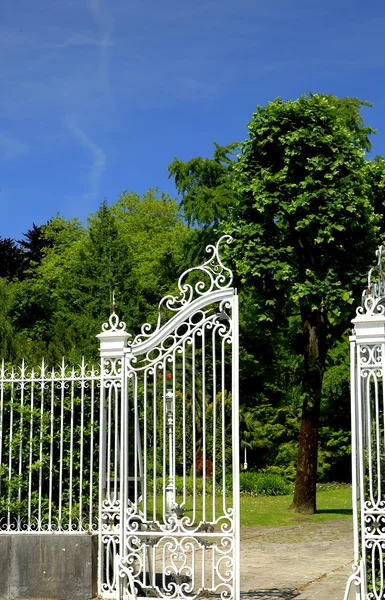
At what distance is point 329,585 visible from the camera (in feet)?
30.6

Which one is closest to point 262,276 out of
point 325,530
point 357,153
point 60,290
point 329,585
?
point 357,153

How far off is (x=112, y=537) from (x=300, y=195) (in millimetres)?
10233

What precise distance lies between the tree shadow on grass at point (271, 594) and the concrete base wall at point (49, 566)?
5.15 ft

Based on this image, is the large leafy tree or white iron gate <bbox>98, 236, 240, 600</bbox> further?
→ the large leafy tree

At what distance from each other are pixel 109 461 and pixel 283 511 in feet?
38.3

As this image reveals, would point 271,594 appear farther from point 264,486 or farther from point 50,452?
point 264,486

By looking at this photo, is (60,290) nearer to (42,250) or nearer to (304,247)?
(42,250)

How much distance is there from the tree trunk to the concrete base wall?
1064 centimetres

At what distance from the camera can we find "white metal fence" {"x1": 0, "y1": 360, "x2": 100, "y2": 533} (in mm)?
8711

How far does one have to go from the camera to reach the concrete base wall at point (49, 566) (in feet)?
27.6

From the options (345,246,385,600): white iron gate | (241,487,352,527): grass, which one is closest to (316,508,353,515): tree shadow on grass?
(241,487,352,527): grass

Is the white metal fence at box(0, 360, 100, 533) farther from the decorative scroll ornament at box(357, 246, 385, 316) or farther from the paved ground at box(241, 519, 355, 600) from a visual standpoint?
the decorative scroll ornament at box(357, 246, 385, 316)

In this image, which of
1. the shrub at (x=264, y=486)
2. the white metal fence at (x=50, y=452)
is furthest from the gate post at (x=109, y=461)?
the shrub at (x=264, y=486)

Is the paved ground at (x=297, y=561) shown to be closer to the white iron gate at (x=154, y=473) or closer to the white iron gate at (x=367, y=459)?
the white iron gate at (x=154, y=473)
